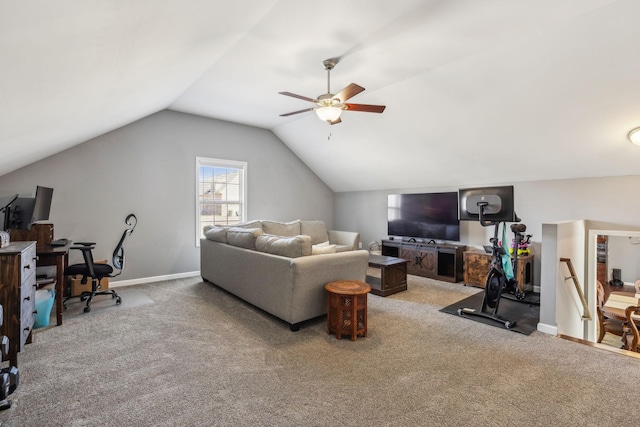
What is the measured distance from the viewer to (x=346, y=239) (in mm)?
6469

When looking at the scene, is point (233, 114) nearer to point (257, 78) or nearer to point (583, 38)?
point (257, 78)

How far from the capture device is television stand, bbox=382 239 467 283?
5262 millimetres

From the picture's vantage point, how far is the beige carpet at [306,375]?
1.87m

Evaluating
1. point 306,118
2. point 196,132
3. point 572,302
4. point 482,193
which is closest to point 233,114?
point 196,132

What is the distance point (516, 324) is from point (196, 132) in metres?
5.52

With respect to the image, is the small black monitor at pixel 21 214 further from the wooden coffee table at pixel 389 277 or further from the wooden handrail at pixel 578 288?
the wooden handrail at pixel 578 288

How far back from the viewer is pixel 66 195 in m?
4.46

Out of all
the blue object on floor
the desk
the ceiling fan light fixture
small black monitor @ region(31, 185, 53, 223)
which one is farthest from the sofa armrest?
small black monitor @ region(31, 185, 53, 223)

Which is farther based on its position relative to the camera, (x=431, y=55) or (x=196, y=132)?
(x=196, y=132)

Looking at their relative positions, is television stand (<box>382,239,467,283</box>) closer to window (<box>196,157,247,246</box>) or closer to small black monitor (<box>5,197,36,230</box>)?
window (<box>196,157,247,246</box>)

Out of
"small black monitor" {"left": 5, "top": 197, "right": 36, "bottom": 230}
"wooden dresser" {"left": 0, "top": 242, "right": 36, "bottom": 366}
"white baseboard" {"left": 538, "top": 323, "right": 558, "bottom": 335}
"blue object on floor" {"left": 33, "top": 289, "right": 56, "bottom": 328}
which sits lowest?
"white baseboard" {"left": 538, "top": 323, "right": 558, "bottom": 335}

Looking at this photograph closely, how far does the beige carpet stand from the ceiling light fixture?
7.37 feet

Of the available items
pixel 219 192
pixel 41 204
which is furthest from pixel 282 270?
pixel 219 192

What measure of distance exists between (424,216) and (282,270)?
3532 mm
